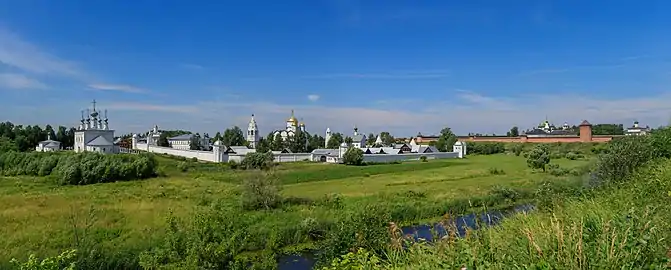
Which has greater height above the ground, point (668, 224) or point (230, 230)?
point (668, 224)

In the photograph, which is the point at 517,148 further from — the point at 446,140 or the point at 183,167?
the point at 183,167

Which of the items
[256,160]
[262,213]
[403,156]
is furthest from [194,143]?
[262,213]

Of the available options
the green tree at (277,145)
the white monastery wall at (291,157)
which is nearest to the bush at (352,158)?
the white monastery wall at (291,157)

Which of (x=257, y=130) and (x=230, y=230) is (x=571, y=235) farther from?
(x=257, y=130)

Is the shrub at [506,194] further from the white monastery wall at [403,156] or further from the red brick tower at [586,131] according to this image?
the red brick tower at [586,131]

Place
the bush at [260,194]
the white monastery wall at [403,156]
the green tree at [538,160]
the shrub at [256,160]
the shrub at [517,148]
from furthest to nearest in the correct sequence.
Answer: the shrub at [517,148] → the white monastery wall at [403,156] → the shrub at [256,160] → the green tree at [538,160] → the bush at [260,194]

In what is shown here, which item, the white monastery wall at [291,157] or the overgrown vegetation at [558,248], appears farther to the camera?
the white monastery wall at [291,157]

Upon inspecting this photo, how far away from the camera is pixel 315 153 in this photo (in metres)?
72.8

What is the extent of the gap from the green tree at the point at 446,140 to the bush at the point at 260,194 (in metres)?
70.4

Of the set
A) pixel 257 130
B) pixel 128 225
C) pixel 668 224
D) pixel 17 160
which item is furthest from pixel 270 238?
pixel 257 130

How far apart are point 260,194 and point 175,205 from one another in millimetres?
5071

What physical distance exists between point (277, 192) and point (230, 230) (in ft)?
53.8

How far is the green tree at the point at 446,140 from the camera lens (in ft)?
313

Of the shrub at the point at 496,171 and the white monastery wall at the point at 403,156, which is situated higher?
the white monastery wall at the point at 403,156
